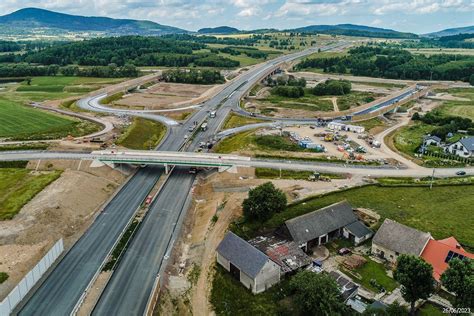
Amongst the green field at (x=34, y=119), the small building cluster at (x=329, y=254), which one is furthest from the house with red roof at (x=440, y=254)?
the green field at (x=34, y=119)

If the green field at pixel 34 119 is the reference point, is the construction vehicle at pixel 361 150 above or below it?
below

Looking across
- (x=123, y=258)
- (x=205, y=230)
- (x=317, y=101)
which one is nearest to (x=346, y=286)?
(x=205, y=230)

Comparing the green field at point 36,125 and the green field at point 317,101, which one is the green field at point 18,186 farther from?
the green field at point 317,101

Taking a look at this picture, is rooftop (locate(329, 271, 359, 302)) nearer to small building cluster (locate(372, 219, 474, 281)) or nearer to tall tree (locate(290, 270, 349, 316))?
tall tree (locate(290, 270, 349, 316))

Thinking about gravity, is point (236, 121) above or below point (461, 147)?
above

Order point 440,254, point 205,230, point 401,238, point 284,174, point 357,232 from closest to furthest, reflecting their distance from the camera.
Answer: point 440,254
point 401,238
point 357,232
point 205,230
point 284,174

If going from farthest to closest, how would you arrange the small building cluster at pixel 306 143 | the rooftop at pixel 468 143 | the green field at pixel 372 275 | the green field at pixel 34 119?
the green field at pixel 34 119, the small building cluster at pixel 306 143, the rooftop at pixel 468 143, the green field at pixel 372 275

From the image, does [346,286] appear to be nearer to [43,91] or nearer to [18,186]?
[18,186]
